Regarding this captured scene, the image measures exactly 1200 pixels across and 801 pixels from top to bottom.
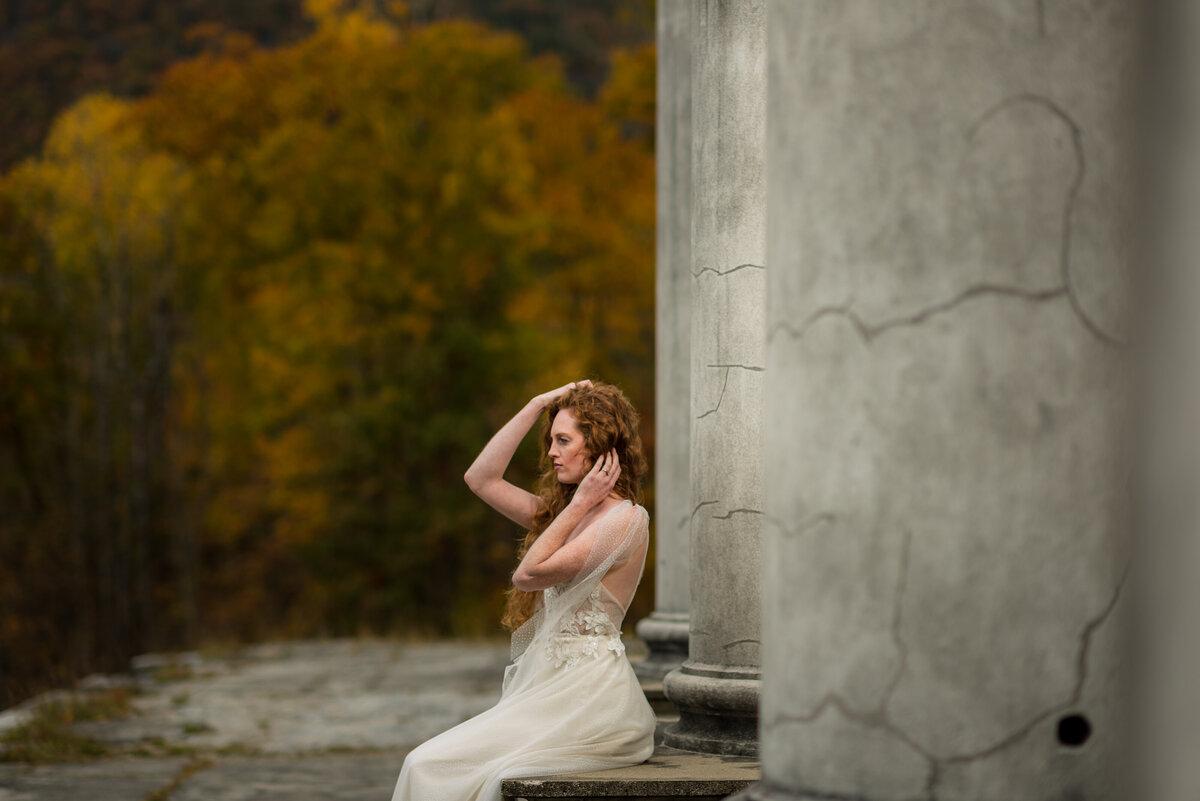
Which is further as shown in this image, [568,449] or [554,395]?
[554,395]

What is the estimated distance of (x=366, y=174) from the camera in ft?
94.3

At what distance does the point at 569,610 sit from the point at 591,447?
2.29 ft

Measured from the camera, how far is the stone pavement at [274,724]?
9234 mm

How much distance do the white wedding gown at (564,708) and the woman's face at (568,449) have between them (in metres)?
0.28

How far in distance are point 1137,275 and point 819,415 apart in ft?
2.42

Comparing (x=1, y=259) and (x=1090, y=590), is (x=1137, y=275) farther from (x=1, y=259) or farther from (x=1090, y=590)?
(x=1, y=259)

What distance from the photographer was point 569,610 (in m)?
6.12

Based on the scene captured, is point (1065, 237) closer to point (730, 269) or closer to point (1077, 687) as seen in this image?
point (1077, 687)

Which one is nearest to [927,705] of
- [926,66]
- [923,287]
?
[923,287]

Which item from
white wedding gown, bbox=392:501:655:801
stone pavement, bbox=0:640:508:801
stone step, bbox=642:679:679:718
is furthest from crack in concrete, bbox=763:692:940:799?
stone pavement, bbox=0:640:508:801

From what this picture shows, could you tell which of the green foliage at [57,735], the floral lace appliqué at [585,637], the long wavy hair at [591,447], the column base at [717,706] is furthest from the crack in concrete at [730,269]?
the green foliage at [57,735]

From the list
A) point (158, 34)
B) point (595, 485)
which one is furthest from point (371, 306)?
point (595, 485)

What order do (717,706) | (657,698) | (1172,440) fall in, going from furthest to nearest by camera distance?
(657,698), (717,706), (1172,440)

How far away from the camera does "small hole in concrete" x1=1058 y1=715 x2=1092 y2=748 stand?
309 centimetres
